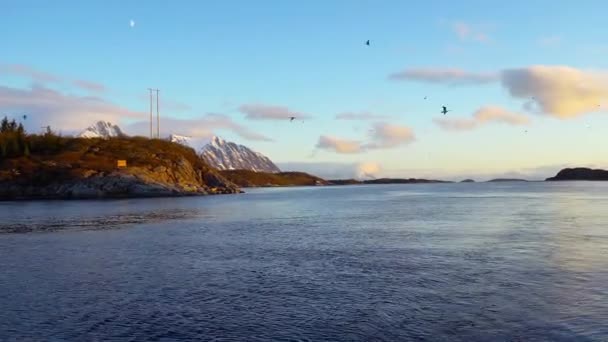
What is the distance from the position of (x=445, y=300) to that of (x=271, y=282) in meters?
8.98

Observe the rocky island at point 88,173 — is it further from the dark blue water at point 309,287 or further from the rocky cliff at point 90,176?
the dark blue water at point 309,287

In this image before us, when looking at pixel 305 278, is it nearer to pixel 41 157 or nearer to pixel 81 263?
pixel 81 263

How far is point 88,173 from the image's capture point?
16600 centimetres

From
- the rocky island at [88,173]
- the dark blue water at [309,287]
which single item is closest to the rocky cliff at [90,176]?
the rocky island at [88,173]

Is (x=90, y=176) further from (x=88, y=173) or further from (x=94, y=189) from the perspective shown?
(x=94, y=189)

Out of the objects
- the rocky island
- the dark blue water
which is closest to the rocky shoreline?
the rocky island

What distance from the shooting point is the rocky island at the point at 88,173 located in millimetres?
162375

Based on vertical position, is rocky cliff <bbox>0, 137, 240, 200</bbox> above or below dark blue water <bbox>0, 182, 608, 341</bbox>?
above

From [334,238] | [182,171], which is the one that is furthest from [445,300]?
[182,171]

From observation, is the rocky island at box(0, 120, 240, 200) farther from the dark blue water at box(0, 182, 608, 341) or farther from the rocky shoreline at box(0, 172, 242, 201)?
the dark blue water at box(0, 182, 608, 341)

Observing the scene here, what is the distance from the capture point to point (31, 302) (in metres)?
23.4

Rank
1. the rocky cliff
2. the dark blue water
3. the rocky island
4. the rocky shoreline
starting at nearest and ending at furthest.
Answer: the dark blue water
the rocky shoreline
the rocky cliff
the rocky island

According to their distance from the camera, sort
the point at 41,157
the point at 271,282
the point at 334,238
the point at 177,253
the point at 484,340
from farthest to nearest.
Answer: the point at 41,157 → the point at 334,238 → the point at 177,253 → the point at 271,282 → the point at 484,340

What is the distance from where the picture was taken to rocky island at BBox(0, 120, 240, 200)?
162 metres
